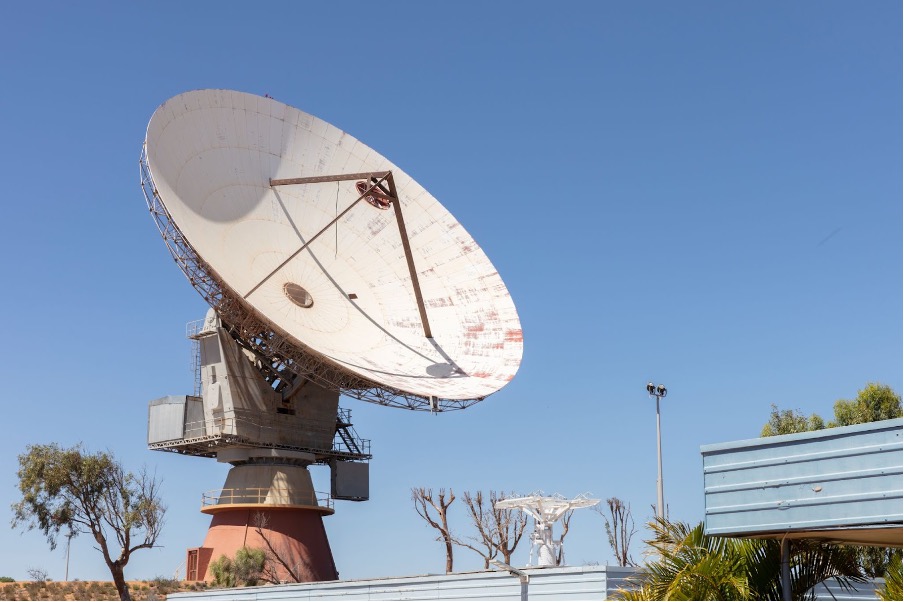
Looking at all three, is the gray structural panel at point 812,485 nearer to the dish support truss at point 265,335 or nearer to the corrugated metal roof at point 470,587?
the corrugated metal roof at point 470,587

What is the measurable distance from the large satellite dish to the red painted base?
6.54 metres

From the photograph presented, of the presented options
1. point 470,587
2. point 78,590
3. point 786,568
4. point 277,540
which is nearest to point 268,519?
point 277,540

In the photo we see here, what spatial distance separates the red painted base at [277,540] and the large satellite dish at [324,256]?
6.54 m

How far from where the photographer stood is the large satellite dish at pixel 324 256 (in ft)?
131

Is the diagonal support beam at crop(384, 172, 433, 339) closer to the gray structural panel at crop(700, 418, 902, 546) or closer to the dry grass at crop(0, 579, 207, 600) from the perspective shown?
the dry grass at crop(0, 579, 207, 600)

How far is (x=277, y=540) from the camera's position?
48562 mm

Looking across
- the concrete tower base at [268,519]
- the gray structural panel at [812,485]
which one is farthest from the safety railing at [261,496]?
the gray structural panel at [812,485]

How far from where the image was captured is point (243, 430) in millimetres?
46500

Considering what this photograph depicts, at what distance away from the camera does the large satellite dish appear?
39.8 m

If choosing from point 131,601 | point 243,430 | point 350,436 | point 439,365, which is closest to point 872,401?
point 439,365

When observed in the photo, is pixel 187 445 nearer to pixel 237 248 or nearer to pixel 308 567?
pixel 308 567

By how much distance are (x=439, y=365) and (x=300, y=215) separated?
8.61 metres

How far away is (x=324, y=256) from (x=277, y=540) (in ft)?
43.4

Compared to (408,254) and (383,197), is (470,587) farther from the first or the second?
(383,197)
